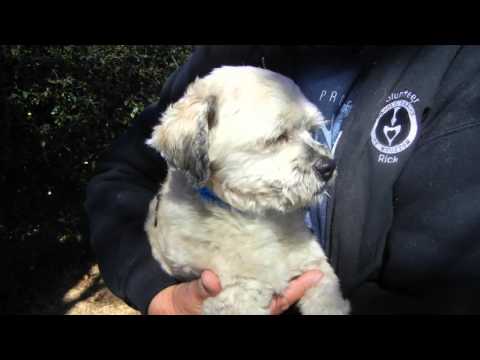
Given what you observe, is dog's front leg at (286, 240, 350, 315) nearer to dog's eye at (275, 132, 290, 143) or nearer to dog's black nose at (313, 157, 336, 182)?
dog's black nose at (313, 157, 336, 182)

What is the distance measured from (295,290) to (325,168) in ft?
1.49

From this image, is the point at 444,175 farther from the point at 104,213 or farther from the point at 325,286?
the point at 104,213

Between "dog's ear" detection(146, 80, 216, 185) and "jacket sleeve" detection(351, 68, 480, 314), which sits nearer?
"jacket sleeve" detection(351, 68, 480, 314)

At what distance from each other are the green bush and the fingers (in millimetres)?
2414

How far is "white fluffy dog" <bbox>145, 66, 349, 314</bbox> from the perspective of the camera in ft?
5.68

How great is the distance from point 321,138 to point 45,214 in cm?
272

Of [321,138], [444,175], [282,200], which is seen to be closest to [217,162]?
[282,200]

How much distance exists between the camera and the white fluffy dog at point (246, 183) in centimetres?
173

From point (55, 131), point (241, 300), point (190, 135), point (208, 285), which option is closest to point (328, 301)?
point (241, 300)

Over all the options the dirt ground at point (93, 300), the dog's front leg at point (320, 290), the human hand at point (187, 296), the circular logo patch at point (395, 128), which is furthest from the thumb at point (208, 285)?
the dirt ground at point (93, 300)

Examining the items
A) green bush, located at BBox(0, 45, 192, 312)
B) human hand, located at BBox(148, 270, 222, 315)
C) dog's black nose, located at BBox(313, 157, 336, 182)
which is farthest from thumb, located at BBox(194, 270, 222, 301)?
green bush, located at BBox(0, 45, 192, 312)

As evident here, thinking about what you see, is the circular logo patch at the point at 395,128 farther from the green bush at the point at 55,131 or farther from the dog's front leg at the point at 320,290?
the green bush at the point at 55,131

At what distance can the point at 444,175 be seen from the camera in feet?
4.39

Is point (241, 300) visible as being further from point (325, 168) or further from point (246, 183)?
point (325, 168)
